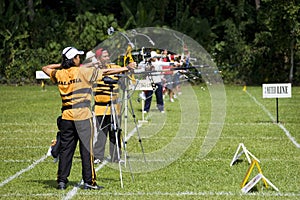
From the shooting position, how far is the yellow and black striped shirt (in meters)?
10.2

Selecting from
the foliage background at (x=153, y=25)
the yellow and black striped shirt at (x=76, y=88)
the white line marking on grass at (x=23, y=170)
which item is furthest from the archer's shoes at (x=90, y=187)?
the foliage background at (x=153, y=25)

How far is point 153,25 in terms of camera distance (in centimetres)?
4288

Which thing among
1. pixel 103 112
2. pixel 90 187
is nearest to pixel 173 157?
pixel 103 112

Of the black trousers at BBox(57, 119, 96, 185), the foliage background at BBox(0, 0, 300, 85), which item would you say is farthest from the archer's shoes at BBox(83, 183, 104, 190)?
the foliage background at BBox(0, 0, 300, 85)

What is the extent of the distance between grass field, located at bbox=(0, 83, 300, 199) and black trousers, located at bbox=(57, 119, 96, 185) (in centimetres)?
25

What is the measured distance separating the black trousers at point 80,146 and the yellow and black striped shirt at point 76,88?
0.37 ft

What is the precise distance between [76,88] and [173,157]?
13.3 feet

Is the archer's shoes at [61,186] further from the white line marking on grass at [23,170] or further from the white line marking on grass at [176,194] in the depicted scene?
the white line marking on grass at [23,170]

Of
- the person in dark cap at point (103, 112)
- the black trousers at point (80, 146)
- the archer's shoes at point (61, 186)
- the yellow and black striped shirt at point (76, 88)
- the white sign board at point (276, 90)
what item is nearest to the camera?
the yellow and black striped shirt at point (76, 88)

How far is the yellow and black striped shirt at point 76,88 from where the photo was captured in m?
10.2

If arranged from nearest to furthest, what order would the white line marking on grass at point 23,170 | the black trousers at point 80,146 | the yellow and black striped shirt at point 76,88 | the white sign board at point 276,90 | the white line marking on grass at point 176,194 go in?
the white line marking on grass at point 176,194 < the yellow and black striped shirt at point 76,88 < the black trousers at point 80,146 < the white line marking on grass at point 23,170 < the white sign board at point 276,90

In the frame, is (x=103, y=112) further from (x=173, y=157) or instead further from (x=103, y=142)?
(x=173, y=157)

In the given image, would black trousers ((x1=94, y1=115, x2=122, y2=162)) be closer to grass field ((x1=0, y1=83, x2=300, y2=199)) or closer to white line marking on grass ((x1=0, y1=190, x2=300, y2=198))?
grass field ((x1=0, y1=83, x2=300, y2=199))

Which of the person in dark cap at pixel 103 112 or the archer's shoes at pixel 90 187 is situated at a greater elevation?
the person in dark cap at pixel 103 112
